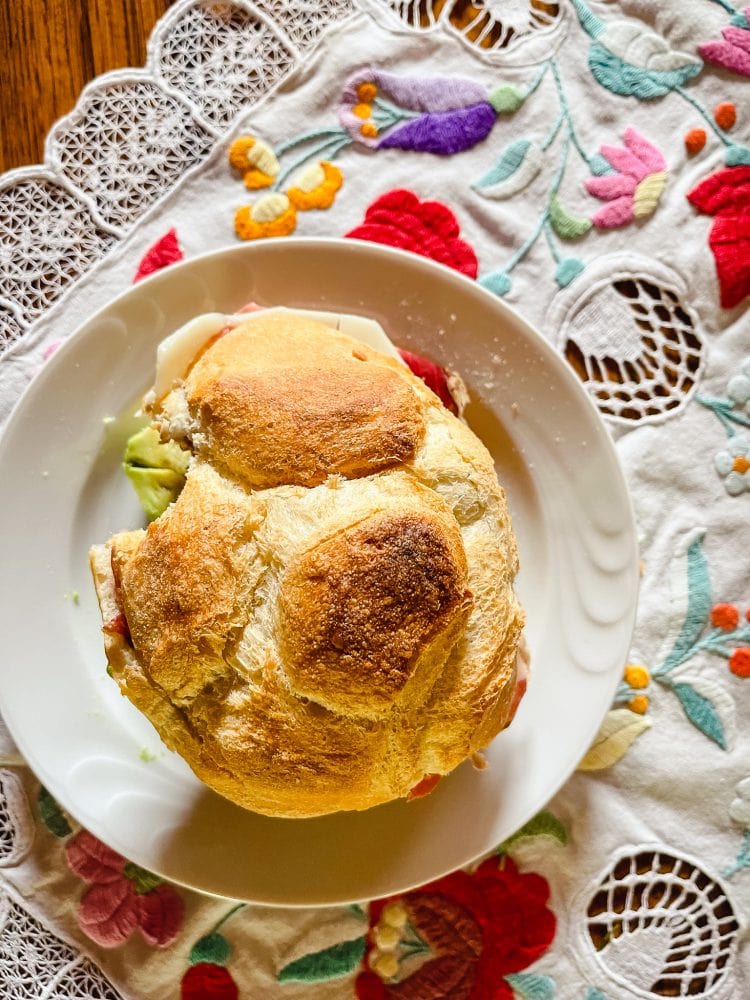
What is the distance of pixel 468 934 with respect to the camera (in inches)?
73.0

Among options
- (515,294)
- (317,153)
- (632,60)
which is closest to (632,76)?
(632,60)

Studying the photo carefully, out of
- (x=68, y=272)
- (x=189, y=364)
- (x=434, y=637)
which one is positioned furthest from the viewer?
(x=68, y=272)

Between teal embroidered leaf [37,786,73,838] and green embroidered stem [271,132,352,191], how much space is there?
131 cm

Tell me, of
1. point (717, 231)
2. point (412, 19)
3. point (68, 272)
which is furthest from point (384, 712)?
point (412, 19)

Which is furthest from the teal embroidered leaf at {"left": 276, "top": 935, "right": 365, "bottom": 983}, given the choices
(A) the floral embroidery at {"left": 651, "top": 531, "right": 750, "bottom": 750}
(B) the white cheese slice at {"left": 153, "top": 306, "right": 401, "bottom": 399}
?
(B) the white cheese slice at {"left": 153, "top": 306, "right": 401, "bottom": 399}

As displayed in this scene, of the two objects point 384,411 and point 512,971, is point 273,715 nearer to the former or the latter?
point 384,411

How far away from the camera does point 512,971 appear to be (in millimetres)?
1847

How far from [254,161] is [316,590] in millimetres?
978

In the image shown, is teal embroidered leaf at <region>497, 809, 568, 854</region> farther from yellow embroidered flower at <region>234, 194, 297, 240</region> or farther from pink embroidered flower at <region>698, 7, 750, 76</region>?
pink embroidered flower at <region>698, 7, 750, 76</region>

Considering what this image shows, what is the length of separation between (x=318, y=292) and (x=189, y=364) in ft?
0.97

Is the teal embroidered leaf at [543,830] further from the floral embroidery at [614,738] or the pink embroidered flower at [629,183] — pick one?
the pink embroidered flower at [629,183]

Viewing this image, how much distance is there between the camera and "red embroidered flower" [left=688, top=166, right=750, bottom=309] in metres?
1.87

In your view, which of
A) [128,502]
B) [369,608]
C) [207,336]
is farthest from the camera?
[128,502]

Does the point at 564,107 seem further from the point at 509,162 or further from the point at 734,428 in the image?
the point at 734,428
